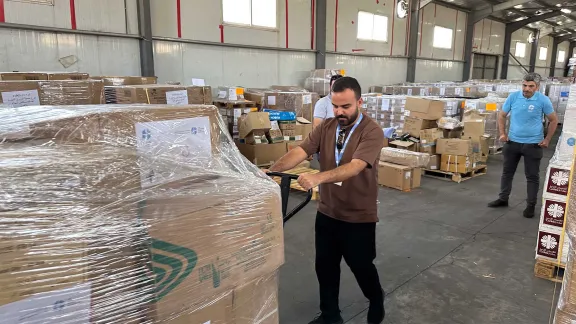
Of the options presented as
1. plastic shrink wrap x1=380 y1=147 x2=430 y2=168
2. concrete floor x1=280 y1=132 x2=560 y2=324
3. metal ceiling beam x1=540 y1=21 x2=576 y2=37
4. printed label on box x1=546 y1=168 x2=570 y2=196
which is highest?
metal ceiling beam x1=540 y1=21 x2=576 y2=37

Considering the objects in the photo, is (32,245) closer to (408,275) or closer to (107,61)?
(408,275)

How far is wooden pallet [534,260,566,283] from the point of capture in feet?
10.8

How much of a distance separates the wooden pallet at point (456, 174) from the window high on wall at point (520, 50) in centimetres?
1902

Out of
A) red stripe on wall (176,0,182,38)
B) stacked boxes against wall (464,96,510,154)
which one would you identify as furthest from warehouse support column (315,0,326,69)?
red stripe on wall (176,0,182,38)

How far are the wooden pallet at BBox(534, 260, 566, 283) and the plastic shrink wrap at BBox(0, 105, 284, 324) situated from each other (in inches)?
108

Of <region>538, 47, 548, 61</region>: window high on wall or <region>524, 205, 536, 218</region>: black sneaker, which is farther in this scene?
<region>538, 47, 548, 61</region>: window high on wall

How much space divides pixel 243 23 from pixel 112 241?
878cm

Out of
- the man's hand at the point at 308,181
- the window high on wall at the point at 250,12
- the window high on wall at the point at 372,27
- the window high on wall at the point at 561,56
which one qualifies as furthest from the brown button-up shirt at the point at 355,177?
the window high on wall at the point at 561,56

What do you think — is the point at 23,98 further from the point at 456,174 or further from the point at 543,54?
the point at 543,54

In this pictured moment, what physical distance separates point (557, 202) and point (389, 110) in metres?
5.47

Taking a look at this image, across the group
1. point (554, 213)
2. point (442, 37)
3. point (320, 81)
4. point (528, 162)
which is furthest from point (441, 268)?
point (442, 37)

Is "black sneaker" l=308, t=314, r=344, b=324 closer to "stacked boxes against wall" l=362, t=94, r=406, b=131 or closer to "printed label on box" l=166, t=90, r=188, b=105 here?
"printed label on box" l=166, t=90, r=188, b=105

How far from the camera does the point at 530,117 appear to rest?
461 centimetres

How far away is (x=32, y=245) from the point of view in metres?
1.06
